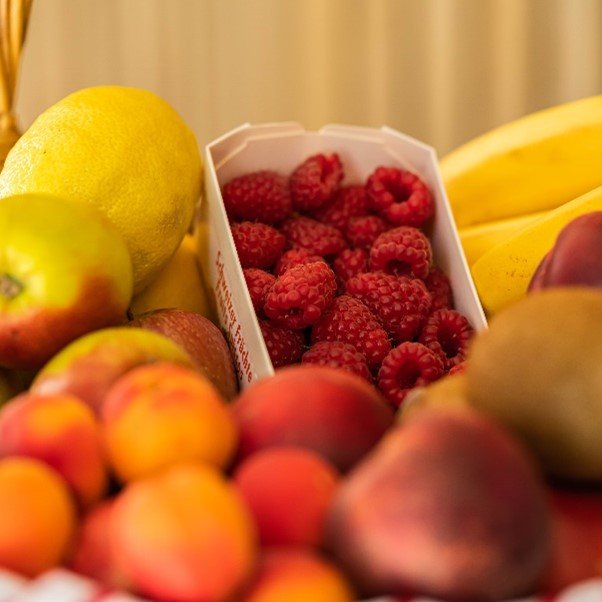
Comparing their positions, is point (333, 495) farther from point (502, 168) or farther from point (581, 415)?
point (502, 168)

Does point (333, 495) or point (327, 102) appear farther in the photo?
point (327, 102)

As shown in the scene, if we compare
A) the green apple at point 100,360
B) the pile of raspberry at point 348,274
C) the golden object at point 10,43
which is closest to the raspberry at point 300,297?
the pile of raspberry at point 348,274

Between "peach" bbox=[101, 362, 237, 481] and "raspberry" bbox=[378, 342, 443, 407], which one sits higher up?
"peach" bbox=[101, 362, 237, 481]

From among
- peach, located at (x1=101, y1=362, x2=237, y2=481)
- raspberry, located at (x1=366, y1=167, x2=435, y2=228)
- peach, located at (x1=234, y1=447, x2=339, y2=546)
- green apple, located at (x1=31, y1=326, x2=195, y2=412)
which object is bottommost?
raspberry, located at (x1=366, y1=167, x2=435, y2=228)

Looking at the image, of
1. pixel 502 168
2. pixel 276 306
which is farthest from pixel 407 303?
pixel 502 168

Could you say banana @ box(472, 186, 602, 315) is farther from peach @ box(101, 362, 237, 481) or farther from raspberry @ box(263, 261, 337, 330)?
peach @ box(101, 362, 237, 481)

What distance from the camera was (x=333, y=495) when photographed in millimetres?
348

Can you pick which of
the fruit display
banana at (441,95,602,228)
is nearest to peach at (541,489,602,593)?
the fruit display

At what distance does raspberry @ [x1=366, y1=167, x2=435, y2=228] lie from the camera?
914mm

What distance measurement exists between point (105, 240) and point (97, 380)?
0.58 feet

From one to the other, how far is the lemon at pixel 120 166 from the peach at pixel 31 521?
44 cm

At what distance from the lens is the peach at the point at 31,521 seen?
13.7 inches

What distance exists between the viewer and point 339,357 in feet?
2.48

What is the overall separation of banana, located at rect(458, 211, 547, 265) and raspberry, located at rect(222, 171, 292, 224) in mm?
213
